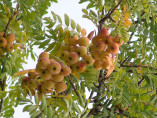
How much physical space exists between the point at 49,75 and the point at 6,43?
0.57m

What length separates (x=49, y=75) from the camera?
1.06 metres

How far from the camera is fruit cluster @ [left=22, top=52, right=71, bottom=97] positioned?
3.48 feet

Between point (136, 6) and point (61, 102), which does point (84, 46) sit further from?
point (136, 6)

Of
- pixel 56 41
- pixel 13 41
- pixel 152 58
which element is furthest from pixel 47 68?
pixel 152 58

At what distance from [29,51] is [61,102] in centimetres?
94

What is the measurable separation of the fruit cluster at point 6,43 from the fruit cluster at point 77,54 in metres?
0.43

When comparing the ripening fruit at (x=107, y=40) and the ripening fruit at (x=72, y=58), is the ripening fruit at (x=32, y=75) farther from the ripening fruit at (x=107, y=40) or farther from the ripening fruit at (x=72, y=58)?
the ripening fruit at (x=107, y=40)

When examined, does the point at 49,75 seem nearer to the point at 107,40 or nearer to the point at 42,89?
the point at 42,89

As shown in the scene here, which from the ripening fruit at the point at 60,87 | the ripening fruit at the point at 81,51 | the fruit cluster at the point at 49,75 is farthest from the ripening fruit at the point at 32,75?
the ripening fruit at the point at 81,51

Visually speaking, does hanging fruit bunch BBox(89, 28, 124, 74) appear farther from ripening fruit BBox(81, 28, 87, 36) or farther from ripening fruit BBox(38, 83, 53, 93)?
ripening fruit BBox(38, 83, 53, 93)

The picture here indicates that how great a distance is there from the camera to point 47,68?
1.08 m

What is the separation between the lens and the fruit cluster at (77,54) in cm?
115

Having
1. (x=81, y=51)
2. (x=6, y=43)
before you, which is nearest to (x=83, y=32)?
(x=81, y=51)

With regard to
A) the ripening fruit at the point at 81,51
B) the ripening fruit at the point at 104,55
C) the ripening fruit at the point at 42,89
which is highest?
the ripening fruit at the point at 81,51
